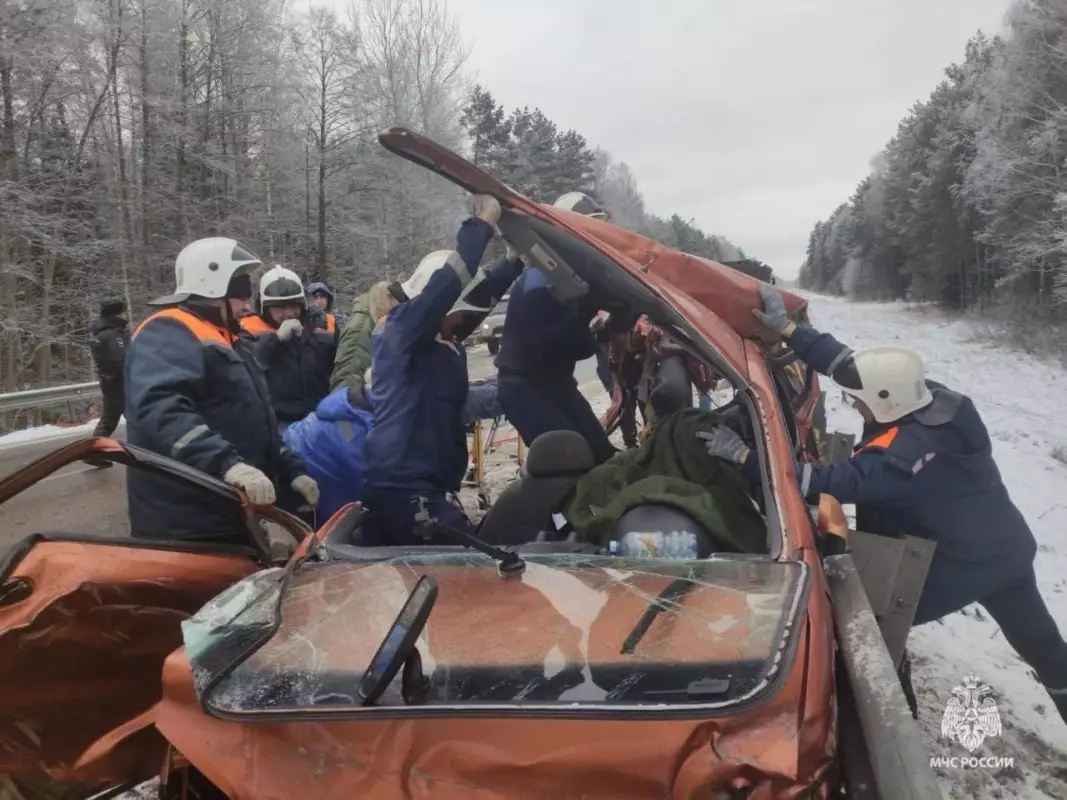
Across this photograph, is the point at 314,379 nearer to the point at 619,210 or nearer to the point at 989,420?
the point at 989,420

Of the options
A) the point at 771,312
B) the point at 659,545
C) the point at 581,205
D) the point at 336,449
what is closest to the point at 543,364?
the point at 581,205

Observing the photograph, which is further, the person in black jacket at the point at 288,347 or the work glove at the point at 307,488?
the person in black jacket at the point at 288,347

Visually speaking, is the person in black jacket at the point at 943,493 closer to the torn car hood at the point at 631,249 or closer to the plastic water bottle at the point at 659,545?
the torn car hood at the point at 631,249

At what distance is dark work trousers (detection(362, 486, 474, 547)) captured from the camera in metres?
3.26

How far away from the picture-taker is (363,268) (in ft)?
92.9

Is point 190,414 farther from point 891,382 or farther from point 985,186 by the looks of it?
point 985,186

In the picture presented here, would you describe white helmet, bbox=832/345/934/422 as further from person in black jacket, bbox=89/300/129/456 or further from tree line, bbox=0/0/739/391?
tree line, bbox=0/0/739/391

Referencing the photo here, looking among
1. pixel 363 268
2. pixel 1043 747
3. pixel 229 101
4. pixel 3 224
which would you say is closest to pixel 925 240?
pixel 363 268

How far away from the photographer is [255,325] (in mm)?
5918

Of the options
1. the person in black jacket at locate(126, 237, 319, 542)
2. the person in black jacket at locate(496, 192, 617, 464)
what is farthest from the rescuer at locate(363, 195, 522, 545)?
the person in black jacket at locate(496, 192, 617, 464)

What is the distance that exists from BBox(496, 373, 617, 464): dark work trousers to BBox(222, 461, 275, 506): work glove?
2410 mm

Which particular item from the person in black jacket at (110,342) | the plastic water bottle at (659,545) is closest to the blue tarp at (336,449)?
the plastic water bottle at (659,545)

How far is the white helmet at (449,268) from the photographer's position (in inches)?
126

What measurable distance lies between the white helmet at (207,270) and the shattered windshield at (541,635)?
1.53m
